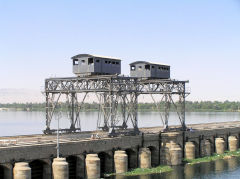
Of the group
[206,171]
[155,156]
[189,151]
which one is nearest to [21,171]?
[155,156]

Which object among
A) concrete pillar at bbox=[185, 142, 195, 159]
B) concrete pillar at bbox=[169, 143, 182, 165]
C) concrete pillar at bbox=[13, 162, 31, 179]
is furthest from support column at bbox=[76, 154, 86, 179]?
concrete pillar at bbox=[185, 142, 195, 159]

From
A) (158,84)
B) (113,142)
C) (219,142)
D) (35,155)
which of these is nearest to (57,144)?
(35,155)

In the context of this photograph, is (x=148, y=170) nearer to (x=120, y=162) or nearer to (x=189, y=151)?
(x=120, y=162)

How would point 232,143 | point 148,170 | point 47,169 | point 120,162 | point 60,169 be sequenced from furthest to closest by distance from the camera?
point 232,143 → point 148,170 → point 120,162 → point 47,169 → point 60,169

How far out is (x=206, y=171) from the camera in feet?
201

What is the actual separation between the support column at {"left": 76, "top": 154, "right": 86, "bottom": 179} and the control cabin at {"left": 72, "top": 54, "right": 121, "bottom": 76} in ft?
50.2

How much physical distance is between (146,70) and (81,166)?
2778 centimetres

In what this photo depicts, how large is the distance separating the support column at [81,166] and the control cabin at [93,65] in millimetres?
15315

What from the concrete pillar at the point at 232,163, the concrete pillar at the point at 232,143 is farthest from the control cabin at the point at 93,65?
the concrete pillar at the point at 232,143

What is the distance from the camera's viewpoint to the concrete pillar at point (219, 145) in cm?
7756

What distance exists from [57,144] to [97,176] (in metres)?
6.62

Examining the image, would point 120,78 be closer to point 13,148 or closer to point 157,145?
point 157,145

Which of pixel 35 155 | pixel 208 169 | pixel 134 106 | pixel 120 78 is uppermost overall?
pixel 120 78

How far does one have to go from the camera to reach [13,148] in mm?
45031
